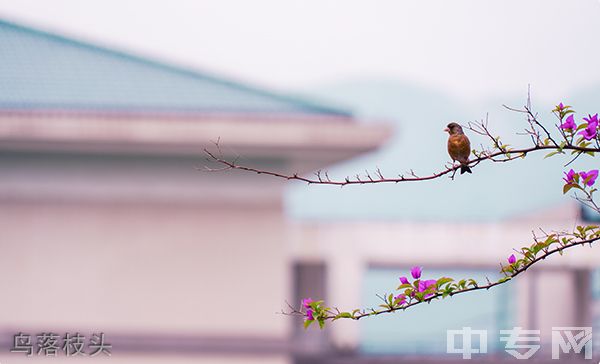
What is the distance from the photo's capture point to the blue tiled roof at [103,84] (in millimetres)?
7160

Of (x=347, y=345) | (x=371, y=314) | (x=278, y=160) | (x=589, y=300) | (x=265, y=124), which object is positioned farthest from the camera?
(x=589, y=300)

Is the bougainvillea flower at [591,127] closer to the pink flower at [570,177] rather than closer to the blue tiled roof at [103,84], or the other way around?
the pink flower at [570,177]

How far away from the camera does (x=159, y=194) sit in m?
7.36

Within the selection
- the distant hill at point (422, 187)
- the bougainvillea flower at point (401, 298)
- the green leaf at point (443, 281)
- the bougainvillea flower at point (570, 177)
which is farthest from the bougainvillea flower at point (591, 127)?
the distant hill at point (422, 187)

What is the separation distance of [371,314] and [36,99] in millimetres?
5333

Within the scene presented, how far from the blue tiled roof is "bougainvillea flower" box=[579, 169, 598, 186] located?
15.7 feet

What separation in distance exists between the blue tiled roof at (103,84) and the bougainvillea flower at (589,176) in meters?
4.78

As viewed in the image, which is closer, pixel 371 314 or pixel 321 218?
pixel 371 314

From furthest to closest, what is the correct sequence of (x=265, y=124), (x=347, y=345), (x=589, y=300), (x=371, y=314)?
(x=589, y=300) → (x=347, y=345) → (x=265, y=124) → (x=371, y=314)

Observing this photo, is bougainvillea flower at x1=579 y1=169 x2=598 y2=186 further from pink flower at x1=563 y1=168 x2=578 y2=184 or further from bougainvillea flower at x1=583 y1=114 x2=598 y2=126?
bougainvillea flower at x1=583 y1=114 x2=598 y2=126

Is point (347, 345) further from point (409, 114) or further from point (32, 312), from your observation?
point (409, 114)

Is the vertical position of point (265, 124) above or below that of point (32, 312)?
above

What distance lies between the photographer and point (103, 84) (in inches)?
304

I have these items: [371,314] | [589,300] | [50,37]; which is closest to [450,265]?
[589,300]
